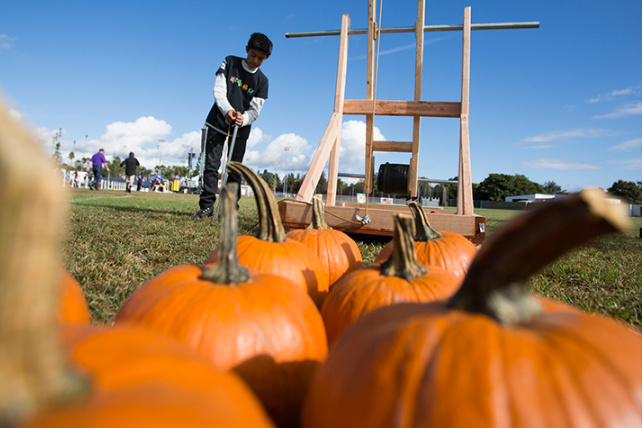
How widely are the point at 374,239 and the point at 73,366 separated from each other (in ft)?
14.8

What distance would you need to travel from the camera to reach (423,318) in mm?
756

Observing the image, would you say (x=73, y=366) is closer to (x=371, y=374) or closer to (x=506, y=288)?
(x=371, y=374)

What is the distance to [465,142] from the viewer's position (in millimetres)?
4414

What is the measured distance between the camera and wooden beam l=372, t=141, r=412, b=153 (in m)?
6.53

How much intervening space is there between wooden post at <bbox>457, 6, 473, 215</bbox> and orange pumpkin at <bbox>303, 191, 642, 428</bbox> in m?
3.59

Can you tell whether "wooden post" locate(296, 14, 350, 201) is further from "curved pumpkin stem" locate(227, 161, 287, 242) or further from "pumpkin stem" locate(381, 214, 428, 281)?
"pumpkin stem" locate(381, 214, 428, 281)

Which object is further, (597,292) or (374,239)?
(374,239)

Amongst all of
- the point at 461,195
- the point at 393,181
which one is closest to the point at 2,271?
the point at 461,195

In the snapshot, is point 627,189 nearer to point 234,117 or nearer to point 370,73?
point 370,73

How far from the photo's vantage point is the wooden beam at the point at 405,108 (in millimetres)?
4898

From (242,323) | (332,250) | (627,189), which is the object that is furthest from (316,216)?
(627,189)

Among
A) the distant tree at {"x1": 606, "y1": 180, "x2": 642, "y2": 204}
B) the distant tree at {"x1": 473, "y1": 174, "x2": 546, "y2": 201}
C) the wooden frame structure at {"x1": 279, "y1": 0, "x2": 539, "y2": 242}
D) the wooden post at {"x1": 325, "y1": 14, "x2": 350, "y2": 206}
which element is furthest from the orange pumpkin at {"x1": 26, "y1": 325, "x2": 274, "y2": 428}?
the distant tree at {"x1": 473, "y1": 174, "x2": 546, "y2": 201}

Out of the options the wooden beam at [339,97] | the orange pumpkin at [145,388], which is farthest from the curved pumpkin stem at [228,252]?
the wooden beam at [339,97]

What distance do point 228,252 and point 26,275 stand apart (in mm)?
715
